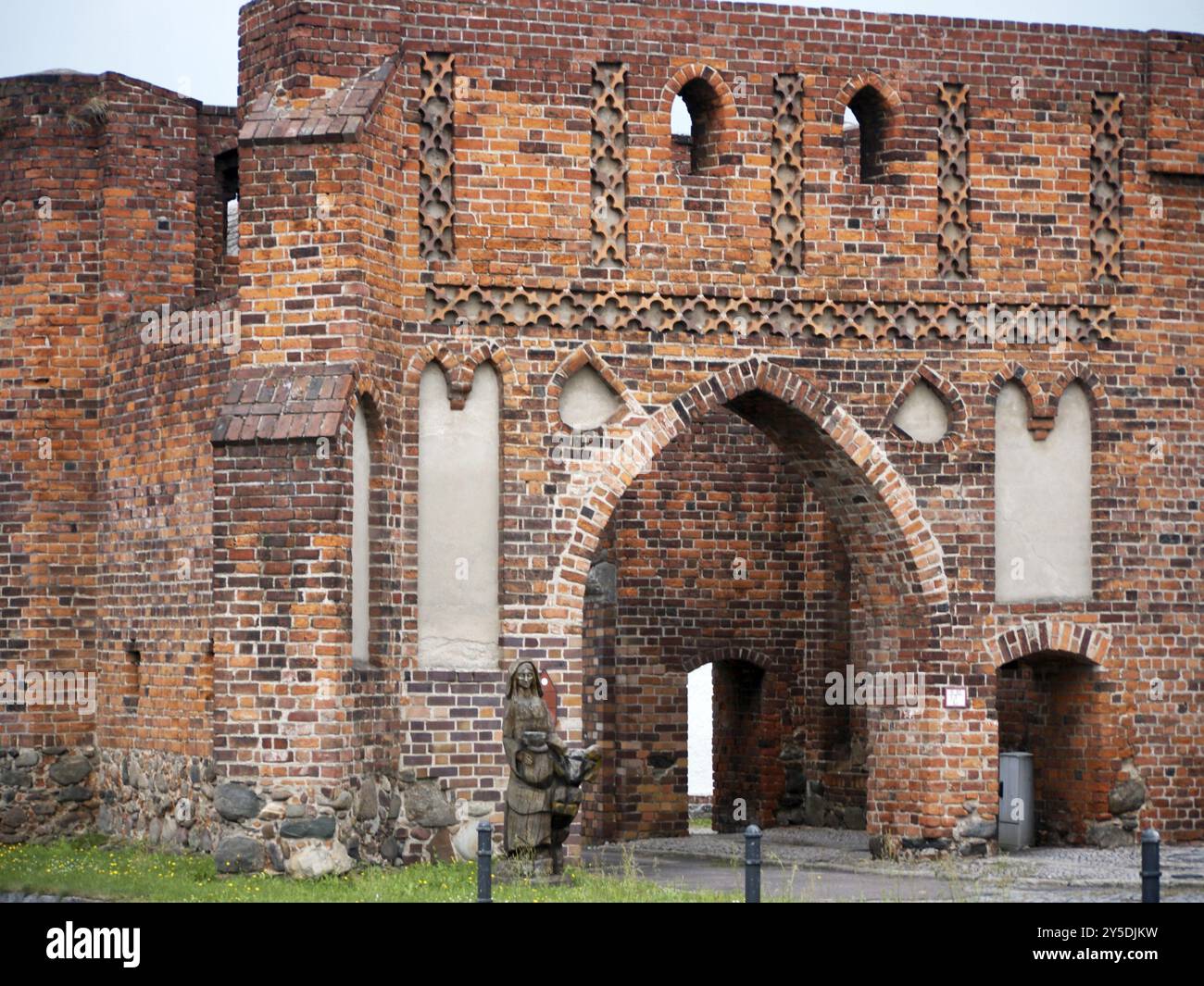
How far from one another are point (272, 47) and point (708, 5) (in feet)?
13.2

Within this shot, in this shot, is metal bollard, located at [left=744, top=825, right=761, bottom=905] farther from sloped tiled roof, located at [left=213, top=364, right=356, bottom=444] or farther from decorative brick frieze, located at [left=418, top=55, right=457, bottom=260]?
decorative brick frieze, located at [left=418, top=55, right=457, bottom=260]

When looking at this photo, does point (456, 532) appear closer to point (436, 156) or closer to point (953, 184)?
point (436, 156)

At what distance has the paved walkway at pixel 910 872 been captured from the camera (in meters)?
18.6

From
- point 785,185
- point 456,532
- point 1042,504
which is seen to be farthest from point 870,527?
point 456,532

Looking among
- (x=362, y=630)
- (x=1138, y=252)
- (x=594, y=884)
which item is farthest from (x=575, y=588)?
(x=1138, y=252)

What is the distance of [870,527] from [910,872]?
333 centimetres

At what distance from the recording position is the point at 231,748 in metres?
19.0

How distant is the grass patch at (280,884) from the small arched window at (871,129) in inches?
275

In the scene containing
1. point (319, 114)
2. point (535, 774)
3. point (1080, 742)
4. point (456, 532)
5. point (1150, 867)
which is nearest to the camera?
point (1150, 867)

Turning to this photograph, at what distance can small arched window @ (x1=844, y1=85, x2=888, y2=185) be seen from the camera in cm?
2180

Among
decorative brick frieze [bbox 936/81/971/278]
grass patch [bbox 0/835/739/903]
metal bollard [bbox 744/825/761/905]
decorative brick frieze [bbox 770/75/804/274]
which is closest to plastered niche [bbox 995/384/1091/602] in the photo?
decorative brick frieze [bbox 936/81/971/278]

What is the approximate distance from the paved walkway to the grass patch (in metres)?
1.12

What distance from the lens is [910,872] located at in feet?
66.9

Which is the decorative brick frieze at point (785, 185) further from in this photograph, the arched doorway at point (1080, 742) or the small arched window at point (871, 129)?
the arched doorway at point (1080, 742)
